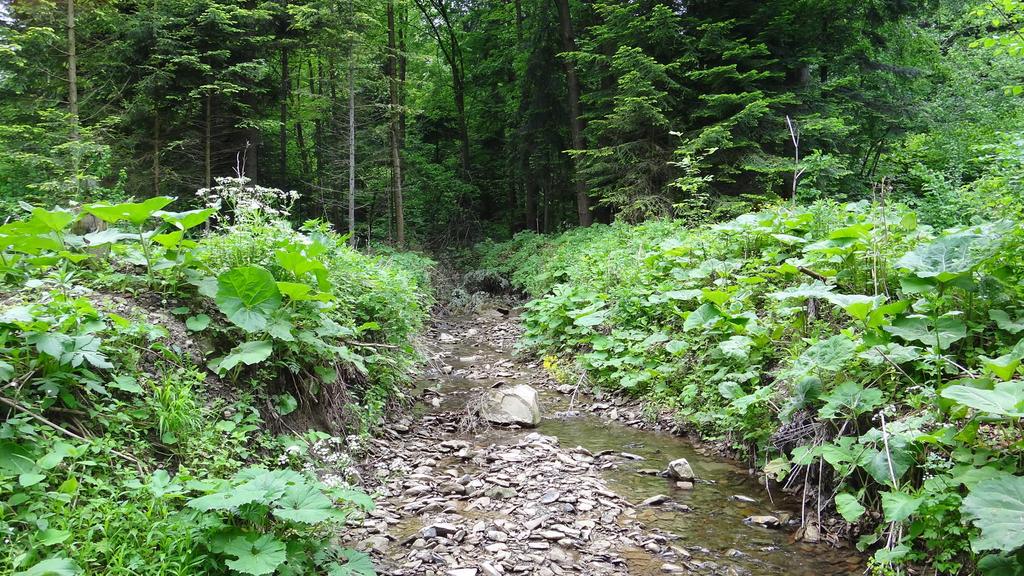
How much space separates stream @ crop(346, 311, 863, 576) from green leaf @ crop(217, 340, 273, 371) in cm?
118

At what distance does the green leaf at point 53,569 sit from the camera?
Answer: 1.87m

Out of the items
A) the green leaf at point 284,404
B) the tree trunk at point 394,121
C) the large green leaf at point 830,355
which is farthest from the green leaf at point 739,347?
the tree trunk at point 394,121

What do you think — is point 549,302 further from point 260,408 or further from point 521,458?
point 260,408

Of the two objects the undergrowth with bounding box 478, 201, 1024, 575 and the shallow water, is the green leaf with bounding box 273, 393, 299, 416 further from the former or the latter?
the undergrowth with bounding box 478, 201, 1024, 575

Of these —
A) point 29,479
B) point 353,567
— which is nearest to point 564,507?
point 353,567

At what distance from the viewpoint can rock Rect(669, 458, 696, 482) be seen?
4441 mm

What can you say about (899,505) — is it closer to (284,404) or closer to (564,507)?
(564,507)

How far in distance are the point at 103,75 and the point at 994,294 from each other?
705 inches

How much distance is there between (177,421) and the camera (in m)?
2.92

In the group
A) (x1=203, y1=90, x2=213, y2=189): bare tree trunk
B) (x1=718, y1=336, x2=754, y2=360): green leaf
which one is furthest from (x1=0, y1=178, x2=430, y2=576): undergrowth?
(x1=203, y1=90, x2=213, y2=189): bare tree trunk

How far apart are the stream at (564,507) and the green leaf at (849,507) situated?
37 cm

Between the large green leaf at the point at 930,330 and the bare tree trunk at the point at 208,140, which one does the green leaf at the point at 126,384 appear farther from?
the bare tree trunk at the point at 208,140

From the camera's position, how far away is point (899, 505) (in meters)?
2.76

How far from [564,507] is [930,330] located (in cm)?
275
